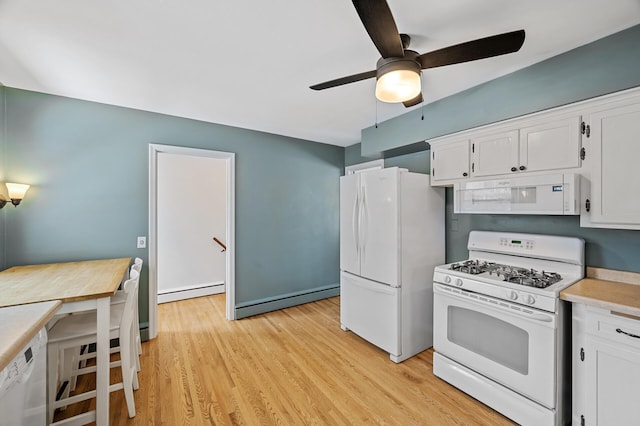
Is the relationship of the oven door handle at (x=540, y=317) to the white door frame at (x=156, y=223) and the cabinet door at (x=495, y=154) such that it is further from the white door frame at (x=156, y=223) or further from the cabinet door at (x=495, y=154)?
the white door frame at (x=156, y=223)

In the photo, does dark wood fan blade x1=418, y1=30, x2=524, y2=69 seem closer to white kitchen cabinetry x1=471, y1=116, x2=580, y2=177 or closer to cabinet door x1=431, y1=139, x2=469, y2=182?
white kitchen cabinetry x1=471, y1=116, x2=580, y2=177

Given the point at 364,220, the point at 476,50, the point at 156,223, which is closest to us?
the point at 476,50

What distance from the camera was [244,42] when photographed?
173cm

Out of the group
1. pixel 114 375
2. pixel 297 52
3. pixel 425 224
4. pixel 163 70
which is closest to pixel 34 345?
pixel 114 375

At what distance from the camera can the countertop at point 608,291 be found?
4.65 ft

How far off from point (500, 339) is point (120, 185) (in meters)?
3.67

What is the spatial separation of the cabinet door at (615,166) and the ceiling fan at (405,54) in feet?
3.15

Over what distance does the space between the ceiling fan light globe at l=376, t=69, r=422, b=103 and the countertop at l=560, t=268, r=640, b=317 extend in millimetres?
1534

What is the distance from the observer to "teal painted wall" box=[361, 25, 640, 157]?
164cm

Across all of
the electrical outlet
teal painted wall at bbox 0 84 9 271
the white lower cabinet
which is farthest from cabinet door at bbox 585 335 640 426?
teal painted wall at bbox 0 84 9 271

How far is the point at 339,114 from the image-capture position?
3.03 meters

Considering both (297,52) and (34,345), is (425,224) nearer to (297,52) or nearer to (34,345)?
(297,52)

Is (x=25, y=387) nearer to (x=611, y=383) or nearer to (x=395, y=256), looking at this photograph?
(x=395, y=256)

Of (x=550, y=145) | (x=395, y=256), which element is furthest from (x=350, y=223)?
(x=550, y=145)
